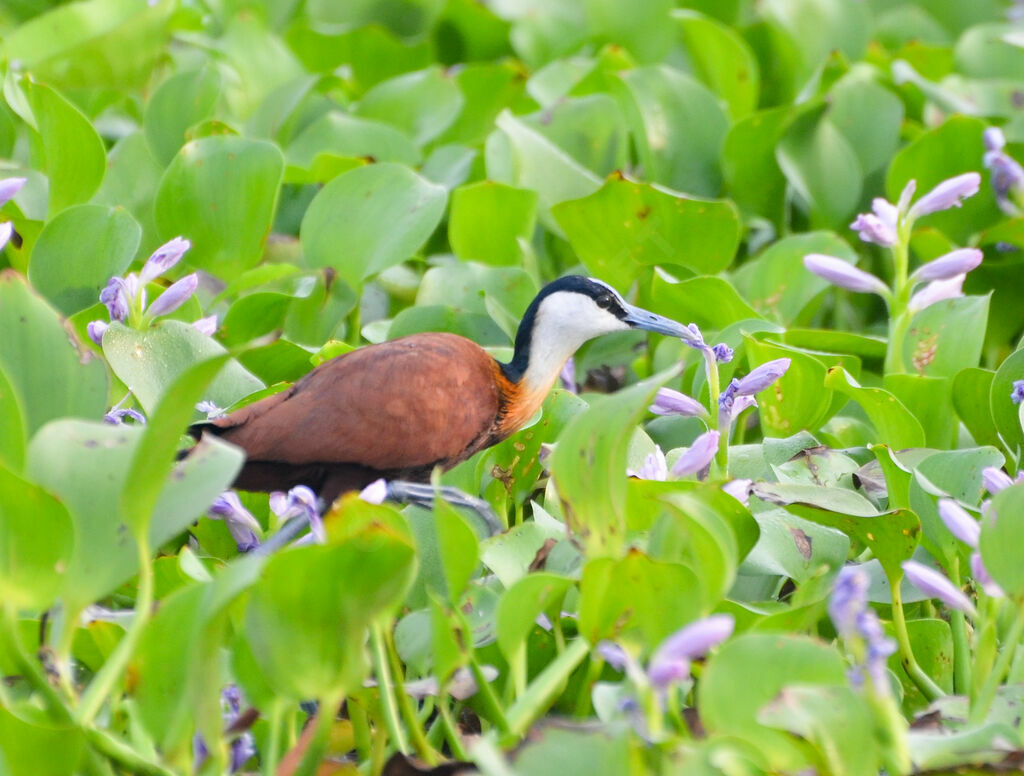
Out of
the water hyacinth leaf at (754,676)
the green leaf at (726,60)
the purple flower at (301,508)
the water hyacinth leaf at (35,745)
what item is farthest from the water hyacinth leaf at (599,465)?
the green leaf at (726,60)

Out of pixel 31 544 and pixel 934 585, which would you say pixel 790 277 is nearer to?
pixel 934 585

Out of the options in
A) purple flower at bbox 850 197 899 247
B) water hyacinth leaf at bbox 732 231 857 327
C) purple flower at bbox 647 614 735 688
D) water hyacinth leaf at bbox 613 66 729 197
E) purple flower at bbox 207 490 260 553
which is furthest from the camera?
water hyacinth leaf at bbox 613 66 729 197

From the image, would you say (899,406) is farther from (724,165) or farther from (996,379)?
(724,165)

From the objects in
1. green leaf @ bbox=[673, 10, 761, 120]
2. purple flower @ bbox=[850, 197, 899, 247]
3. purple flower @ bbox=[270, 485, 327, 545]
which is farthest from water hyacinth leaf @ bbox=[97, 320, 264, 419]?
green leaf @ bbox=[673, 10, 761, 120]

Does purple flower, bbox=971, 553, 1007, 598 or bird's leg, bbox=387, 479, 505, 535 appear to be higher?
purple flower, bbox=971, 553, 1007, 598

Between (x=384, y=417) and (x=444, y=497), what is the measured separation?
18cm

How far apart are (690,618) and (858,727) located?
26cm

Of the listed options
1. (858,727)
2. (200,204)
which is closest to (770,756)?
(858,727)

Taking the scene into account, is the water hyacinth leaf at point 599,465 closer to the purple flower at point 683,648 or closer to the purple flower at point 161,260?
the purple flower at point 683,648

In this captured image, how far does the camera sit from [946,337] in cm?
280

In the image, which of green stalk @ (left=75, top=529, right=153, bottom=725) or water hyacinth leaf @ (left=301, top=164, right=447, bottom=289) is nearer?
green stalk @ (left=75, top=529, right=153, bottom=725)

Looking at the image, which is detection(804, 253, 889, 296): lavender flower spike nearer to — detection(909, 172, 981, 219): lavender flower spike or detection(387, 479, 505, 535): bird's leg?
detection(909, 172, 981, 219): lavender flower spike

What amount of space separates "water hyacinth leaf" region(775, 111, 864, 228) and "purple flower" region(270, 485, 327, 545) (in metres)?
1.83

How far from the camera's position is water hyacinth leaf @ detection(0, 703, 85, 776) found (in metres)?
1.59
